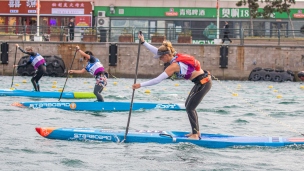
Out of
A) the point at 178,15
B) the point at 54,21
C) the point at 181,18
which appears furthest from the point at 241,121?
the point at 54,21

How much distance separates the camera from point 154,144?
14.8 meters

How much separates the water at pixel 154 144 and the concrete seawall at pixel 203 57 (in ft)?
47.3

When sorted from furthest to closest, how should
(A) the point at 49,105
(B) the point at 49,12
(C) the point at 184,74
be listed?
(B) the point at 49,12 → (A) the point at 49,105 → (C) the point at 184,74

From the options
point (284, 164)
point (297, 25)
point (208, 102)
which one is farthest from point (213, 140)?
point (297, 25)

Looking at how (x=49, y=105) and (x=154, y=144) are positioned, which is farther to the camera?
(x=49, y=105)

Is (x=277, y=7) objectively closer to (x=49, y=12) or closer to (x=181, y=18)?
(x=181, y=18)

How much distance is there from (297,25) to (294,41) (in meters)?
11.0

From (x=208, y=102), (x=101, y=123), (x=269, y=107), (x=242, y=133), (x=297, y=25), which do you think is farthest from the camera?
(x=297, y=25)

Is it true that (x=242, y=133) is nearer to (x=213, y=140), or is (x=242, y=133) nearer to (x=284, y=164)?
(x=213, y=140)

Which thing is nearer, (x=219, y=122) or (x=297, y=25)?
(x=219, y=122)

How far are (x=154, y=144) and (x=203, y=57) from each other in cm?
2878

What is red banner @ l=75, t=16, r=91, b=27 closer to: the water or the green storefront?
the green storefront

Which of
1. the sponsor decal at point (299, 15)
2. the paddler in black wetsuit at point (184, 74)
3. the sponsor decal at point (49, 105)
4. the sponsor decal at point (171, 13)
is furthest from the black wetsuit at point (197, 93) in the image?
the sponsor decal at point (299, 15)

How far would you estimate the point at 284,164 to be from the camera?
13102 mm
